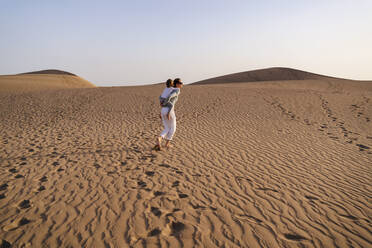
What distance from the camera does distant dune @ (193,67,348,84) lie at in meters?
41.9

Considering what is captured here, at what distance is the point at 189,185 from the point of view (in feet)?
13.9

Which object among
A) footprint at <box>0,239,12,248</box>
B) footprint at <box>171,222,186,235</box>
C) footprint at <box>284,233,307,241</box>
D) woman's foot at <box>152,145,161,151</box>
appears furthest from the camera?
woman's foot at <box>152,145,161,151</box>

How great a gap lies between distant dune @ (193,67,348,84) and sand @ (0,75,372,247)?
33.4 metres

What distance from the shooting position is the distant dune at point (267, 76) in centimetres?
4191

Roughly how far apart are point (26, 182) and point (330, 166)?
7105mm

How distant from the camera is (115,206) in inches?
138

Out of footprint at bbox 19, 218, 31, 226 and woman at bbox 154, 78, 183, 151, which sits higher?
woman at bbox 154, 78, 183, 151

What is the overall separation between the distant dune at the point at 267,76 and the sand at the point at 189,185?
110 feet

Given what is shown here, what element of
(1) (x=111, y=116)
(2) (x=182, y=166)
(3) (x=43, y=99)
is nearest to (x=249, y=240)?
(2) (x=182, y=166)

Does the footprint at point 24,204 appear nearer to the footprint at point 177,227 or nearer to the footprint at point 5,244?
the footprint at point 5,244

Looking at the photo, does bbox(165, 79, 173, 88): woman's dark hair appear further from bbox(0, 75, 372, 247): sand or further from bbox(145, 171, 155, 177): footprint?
bbox(145, 171, 155, 177): footprint

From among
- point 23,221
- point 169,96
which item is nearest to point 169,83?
point 169,96

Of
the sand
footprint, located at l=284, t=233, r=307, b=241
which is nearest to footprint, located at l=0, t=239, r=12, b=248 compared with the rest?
the sand

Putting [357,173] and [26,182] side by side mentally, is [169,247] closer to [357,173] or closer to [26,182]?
[26,182]
